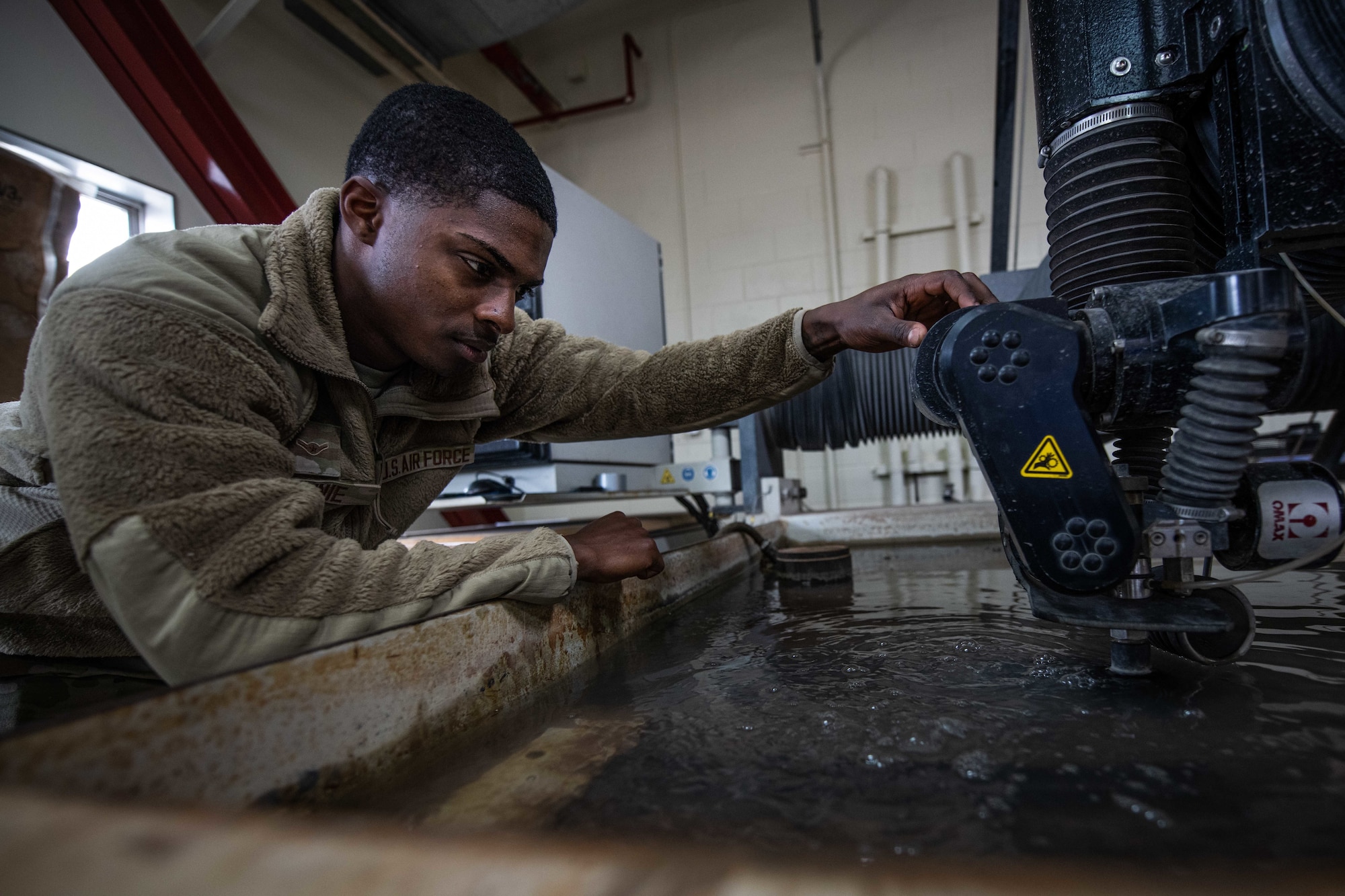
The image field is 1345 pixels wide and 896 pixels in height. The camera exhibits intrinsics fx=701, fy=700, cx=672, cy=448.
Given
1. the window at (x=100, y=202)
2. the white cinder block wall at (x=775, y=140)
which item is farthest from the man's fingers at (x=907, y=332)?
the white cinder block wall at (x=775, y=140)

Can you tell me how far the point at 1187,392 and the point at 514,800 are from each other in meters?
0.59

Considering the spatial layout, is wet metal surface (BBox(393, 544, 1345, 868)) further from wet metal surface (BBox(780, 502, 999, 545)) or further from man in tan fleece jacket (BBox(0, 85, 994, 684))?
wet metal surface (BBox(780, 502, 999, 545))

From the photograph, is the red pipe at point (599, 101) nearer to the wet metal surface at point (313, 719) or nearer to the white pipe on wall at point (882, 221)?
the white pipe on wall at point (882, 221)

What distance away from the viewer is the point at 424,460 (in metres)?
1.12

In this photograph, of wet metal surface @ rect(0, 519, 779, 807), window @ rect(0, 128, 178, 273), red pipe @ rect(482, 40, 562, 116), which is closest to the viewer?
wet metal surface @ rect(0, 519, 779, 807)

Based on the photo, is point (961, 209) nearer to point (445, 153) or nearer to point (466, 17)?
point (466, 17)

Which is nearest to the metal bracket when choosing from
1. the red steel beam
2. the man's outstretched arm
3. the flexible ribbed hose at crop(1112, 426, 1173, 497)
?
the flexible ribbed hose at crop(1112, 426, 1173, 497)

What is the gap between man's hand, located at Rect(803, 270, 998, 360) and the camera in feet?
2.85

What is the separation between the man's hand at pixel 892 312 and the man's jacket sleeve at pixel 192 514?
1.92 ft

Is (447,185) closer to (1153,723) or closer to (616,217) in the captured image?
(1153,723)

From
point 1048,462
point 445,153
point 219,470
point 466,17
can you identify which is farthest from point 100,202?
point 1048,462

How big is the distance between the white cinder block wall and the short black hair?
3156 millimetres

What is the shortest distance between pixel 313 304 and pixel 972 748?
0.85 metres

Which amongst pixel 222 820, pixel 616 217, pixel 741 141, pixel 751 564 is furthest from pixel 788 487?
pixel 741 141
